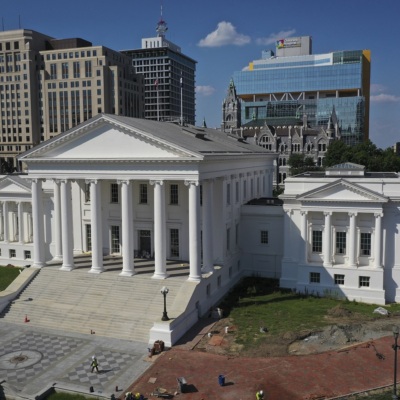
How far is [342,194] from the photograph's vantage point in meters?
41.7

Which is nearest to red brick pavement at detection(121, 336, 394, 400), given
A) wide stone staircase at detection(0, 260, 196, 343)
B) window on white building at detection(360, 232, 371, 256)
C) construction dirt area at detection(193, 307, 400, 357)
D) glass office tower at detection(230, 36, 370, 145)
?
construction dirt area at detection(193, 307, 400, 357)

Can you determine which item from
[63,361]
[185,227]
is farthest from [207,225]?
[63,361]

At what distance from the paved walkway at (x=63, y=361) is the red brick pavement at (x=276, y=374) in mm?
1657

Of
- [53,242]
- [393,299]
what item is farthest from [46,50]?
[393,299]

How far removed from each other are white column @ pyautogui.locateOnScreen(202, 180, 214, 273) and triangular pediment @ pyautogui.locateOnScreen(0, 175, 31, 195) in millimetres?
23426

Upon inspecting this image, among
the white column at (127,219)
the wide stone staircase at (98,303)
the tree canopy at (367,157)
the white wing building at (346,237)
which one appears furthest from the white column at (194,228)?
the tree canopy at (367,157)

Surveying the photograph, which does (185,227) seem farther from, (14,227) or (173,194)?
(14,227)

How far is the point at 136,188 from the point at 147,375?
70.1ft

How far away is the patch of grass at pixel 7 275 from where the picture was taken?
1775 inches

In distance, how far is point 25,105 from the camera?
14712 centimetres

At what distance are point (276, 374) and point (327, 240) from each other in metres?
17.9

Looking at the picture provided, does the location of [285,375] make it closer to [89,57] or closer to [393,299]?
[393,299]

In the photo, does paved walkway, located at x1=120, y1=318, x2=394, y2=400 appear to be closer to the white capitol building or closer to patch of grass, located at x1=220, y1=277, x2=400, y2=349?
patch of grass, located at x1=220, y1=277, x2=400, y2=349

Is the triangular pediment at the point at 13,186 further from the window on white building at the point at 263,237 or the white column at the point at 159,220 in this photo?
the window on white building at the point at 263,237
